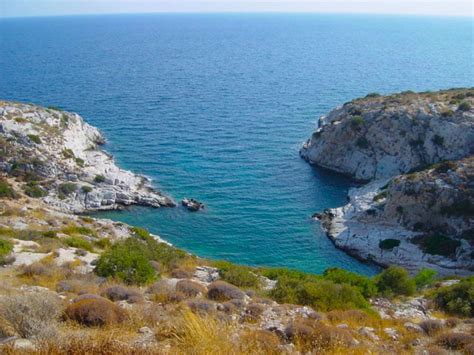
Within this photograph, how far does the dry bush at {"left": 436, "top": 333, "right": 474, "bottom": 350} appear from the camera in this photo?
48.8 ft

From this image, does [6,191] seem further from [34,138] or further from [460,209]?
[460,209]

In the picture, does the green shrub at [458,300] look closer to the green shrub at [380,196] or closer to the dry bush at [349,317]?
the dry bush at [349,317]

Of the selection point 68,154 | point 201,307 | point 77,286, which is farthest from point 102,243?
Result: point 68,154

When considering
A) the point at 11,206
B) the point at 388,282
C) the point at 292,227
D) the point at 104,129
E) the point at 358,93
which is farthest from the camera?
the point at 358,93

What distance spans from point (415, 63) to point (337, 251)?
13043 cm

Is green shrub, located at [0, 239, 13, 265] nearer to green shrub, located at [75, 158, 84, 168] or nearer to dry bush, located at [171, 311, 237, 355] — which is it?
dry bush, located at [171, 311, 237, 355]

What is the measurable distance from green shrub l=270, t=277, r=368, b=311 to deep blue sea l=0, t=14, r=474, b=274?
22.5 m

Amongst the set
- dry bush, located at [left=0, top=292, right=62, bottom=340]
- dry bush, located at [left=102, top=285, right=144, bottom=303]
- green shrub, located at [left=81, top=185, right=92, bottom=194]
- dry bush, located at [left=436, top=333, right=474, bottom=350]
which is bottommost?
green shrub, located at [left=81, top=185, right=92, bottom=194]

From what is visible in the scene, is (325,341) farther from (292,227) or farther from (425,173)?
(425,173)

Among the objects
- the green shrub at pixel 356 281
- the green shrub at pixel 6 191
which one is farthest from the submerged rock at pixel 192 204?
the green shrub at pixel 356 281

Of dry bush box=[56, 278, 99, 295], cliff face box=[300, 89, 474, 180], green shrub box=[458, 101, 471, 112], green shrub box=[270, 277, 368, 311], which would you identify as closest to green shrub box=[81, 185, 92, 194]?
cliff face box=[300, 89, 474, 180]

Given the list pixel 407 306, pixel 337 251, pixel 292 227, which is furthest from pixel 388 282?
pixel 292 227

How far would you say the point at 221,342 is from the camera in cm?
1073

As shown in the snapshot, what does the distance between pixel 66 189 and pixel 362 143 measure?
132 ft
